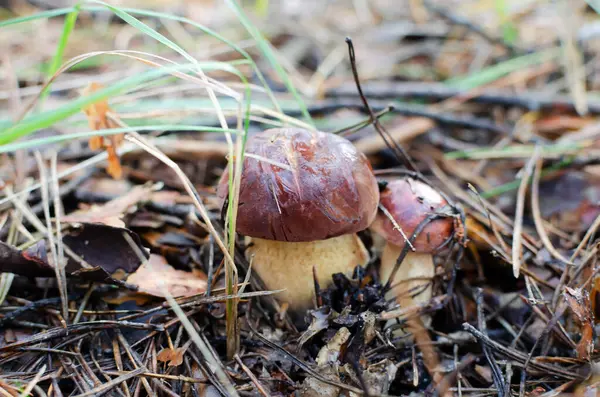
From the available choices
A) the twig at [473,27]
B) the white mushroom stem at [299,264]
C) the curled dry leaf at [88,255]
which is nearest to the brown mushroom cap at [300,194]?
the white mushroom stem at [299,264]

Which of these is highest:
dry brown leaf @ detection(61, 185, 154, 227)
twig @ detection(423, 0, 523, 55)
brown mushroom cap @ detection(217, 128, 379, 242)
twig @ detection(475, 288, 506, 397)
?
twig @ detection(423, 0, 523, 55)

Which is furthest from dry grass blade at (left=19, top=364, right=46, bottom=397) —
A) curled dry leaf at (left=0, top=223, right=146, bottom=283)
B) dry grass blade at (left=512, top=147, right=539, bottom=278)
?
dry grass blade at (left=512, top=147, right=539, bottom=278)

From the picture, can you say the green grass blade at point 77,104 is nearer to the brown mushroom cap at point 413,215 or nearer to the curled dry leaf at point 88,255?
the curled dry leaf at point 88,255

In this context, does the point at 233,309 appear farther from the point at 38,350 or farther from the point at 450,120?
the point at 450,120

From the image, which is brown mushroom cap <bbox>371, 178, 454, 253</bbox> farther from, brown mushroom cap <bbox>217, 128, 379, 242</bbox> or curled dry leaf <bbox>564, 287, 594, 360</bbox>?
curled dry leaf <bbox>564, 287, 594, 360</bbox>

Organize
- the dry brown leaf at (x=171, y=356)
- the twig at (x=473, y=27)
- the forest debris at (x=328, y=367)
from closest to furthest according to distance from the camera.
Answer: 1. the forest debris at (x=328, y=367)
2. the dry brown leaf at (x=171, y=356)
3. the twig at (x=473, y=27)

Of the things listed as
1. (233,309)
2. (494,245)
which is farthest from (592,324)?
(233,309)
